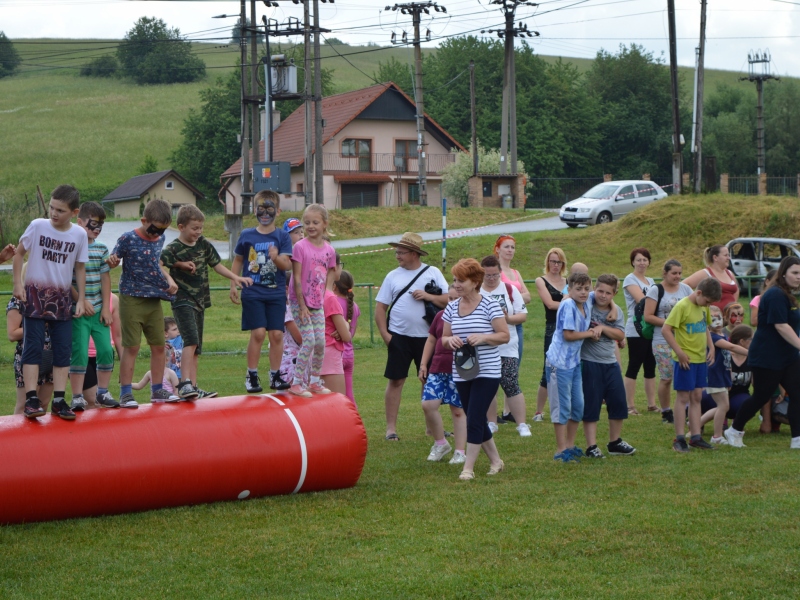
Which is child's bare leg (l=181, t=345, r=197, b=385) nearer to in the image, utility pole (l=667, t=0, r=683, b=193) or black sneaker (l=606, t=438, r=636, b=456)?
black sneaker (l=606, t=438, r=636, b=456)

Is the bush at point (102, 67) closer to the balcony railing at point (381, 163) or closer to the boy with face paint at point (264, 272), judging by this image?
the balcony railing at point (381, 163)

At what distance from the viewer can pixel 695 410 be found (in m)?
9.43

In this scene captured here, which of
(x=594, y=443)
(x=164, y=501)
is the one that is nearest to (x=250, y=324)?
(x=164, y=501)

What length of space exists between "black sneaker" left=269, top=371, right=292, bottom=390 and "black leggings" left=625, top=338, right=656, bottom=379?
4545 millimetres

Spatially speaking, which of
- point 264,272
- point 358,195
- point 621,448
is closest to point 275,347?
point 264,272

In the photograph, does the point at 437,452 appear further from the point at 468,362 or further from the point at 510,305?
the point at 510,305

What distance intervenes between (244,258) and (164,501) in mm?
2418

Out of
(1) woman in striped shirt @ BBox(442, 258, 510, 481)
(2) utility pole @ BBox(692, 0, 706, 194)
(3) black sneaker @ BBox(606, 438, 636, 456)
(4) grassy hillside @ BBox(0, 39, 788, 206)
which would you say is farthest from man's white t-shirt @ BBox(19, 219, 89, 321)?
(4) grassy hillside @ BBox(0, 39, 788, 206)

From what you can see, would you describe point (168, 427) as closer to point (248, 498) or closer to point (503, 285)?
point (248, 498)

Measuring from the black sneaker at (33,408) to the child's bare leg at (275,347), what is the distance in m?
2.34

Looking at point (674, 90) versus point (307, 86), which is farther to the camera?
point (674, 90)

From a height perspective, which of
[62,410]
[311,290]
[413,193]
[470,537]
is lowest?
[470,537]

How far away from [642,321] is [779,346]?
6.51 ft

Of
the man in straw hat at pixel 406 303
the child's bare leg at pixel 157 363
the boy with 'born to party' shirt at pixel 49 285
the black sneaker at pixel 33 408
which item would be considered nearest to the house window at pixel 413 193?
the man in straw hat at pixel 406 303
